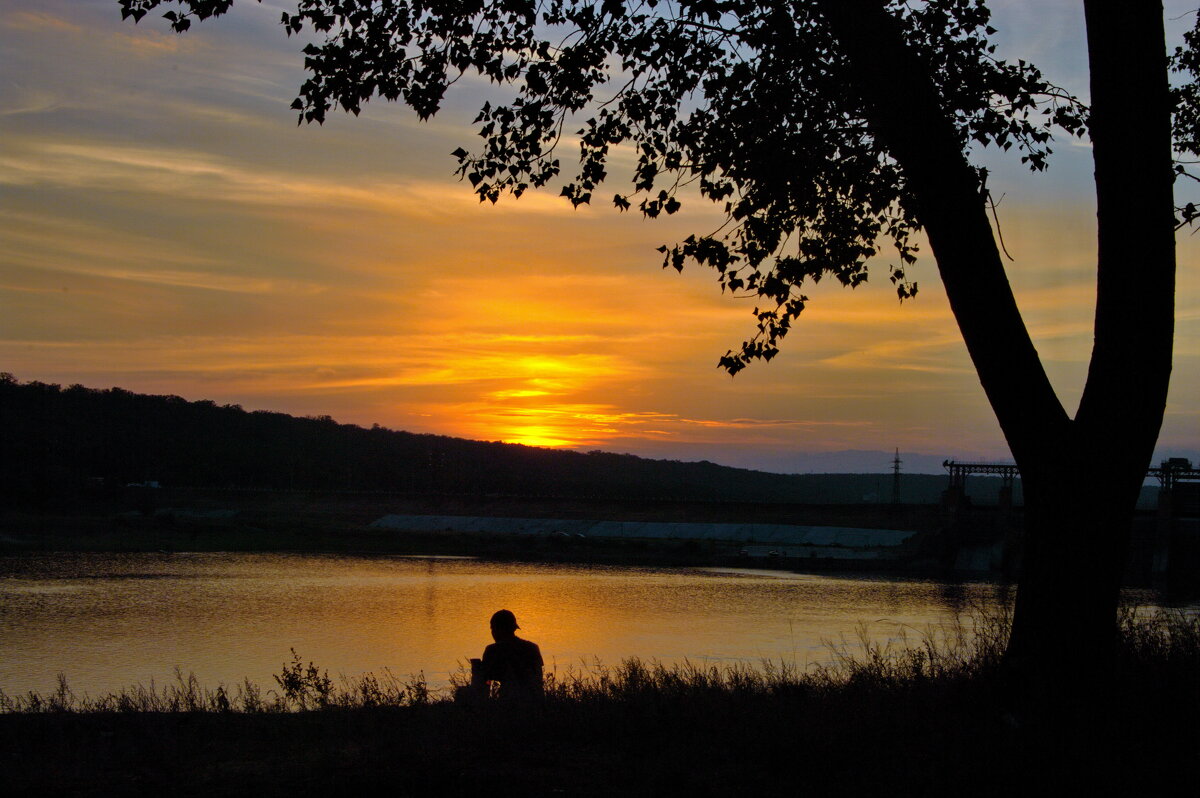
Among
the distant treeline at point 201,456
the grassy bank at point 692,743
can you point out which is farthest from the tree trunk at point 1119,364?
the distant treeline at point 201,456

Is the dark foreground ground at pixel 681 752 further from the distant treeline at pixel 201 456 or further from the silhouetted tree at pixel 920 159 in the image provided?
the distant treeline at pixel 201 456

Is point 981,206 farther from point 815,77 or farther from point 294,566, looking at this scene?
point 294,566

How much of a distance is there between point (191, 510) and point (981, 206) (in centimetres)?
10428

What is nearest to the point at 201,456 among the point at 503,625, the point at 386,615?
the point at 386,615

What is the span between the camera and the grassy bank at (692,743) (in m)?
6.48

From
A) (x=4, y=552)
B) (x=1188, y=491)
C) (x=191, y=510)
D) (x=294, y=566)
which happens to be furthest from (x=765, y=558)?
(x=191, y=510)

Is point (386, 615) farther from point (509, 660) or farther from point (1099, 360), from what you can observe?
point (1099, 360)

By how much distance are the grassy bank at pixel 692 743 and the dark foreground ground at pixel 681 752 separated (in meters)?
0.02

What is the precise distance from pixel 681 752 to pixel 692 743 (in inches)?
10.8

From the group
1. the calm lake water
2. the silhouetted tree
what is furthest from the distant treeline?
the silhouetted tree

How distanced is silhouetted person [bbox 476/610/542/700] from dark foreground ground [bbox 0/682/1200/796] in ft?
2.96

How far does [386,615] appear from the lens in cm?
2975

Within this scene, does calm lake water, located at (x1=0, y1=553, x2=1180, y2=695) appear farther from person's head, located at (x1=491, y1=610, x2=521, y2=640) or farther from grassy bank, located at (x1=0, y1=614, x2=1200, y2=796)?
grassy bank, located at (x1=0, y1=614, x2=1200, y2=796)

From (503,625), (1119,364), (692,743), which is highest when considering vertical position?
(1119,364)
